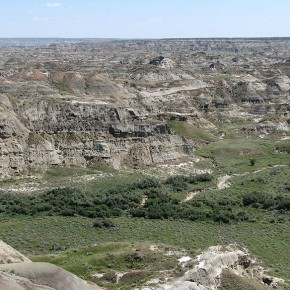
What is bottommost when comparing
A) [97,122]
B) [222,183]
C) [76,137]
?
[222,183]

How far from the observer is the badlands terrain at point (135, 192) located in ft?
88.1

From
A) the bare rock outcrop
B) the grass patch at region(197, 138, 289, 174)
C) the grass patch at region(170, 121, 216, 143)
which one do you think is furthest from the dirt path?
the bare rock outcrop

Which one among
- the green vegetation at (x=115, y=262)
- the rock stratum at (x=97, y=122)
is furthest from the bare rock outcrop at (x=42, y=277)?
the rock stratum at (x=97, y=122)

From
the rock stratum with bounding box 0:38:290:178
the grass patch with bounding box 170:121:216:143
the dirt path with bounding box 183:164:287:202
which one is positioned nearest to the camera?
the dirt path with bounding box 183:164:287:202

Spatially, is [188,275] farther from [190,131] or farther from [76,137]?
[190,131]

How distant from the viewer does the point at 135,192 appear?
1984 inches

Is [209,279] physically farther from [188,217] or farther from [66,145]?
[66,145]

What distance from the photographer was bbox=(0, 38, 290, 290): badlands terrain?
88.1ft

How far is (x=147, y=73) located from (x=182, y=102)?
113ft

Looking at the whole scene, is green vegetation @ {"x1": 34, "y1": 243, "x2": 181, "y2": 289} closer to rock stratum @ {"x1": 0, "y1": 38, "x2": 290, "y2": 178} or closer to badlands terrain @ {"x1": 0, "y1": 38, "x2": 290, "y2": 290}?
badlands terrain @ {"x1": 0, "y1": 38, "x2": 290, "y2": 290}

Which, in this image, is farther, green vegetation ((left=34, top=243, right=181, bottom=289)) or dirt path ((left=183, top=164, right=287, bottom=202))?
dirt path ((left=183, top=164, right=287, bottom=202))

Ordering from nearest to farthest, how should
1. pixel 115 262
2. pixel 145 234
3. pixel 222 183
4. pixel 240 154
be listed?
pixel 115 262 → pixel 145 234 → pixel 222 183 → pixel 240 154

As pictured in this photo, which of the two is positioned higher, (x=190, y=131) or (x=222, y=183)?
(x=190, y=131)

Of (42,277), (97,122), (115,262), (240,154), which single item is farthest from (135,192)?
(42,277)
